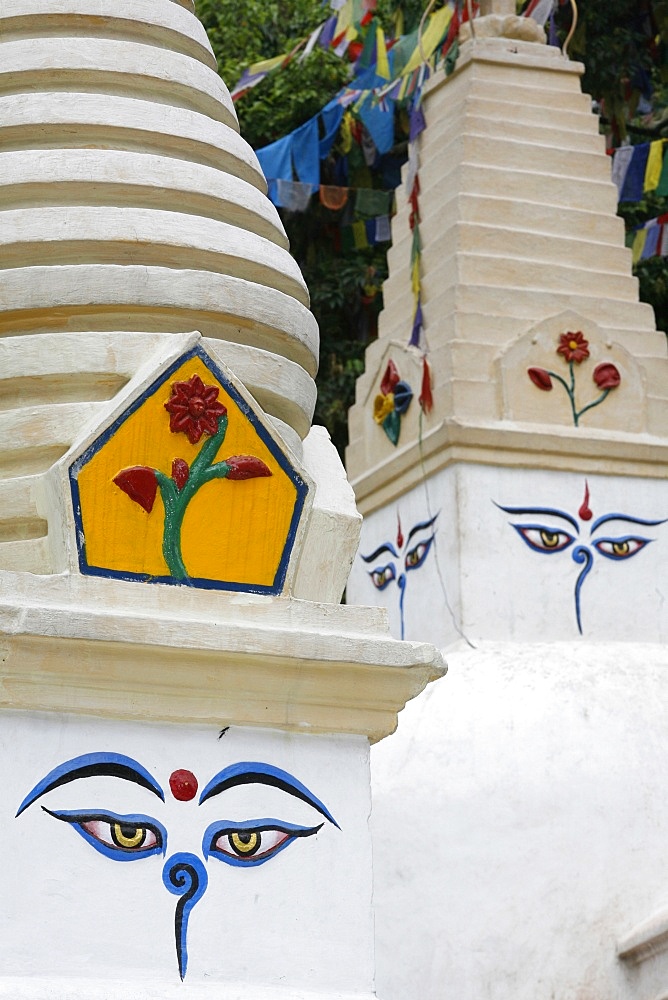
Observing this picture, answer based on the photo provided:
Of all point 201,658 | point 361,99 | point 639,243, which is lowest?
point 201,658

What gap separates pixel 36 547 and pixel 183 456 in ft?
1.52

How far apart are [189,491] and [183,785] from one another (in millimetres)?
781

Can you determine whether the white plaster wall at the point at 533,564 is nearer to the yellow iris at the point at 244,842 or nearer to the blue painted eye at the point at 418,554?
the blue painted eye at the point at 418,554

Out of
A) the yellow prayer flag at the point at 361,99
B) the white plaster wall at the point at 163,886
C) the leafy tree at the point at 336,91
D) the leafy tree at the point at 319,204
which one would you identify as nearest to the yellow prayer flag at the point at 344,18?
the yellow prayer flag at the point at 361,99

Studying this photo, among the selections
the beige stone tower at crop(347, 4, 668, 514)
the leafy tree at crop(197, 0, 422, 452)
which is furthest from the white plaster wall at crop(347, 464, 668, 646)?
the leafy tree at crop(197, 0, 422, 452)

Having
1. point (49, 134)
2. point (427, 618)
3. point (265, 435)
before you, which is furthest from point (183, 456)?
point (427, 618)

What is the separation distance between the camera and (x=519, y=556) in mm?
7586

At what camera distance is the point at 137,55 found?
4.95 m

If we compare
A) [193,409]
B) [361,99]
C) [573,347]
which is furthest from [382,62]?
Result: [193,409]

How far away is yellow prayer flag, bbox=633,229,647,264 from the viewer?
10633 millimetres

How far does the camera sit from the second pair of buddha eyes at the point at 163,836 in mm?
3893

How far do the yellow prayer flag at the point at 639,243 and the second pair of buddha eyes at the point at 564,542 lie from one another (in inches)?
136

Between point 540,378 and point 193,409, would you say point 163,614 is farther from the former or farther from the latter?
point 540,378

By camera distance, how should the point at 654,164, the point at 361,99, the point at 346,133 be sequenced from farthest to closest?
the point at 346,133 → the point at 361,99 → the point at 654,164
